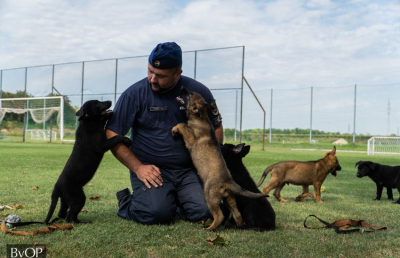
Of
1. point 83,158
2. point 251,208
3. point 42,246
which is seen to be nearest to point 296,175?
point 251,208

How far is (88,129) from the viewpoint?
4.23 meters

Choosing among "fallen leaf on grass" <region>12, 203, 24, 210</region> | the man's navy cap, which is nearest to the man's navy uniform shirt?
the man's navy cap

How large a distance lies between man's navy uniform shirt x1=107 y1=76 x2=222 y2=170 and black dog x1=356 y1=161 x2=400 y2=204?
3.89 meters

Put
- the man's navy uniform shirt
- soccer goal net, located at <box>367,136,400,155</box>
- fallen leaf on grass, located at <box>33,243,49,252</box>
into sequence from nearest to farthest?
1. fallen leaf on grass, located at <box>33,243,49,252</box>
2. the man's navy uniform shirt
3. soccer goal net, located at <box>367,136,400,155</box>

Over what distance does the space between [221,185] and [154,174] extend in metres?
0.84

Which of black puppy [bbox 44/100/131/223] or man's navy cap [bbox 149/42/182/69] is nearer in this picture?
black puppy [bbox 44/100/131/223]

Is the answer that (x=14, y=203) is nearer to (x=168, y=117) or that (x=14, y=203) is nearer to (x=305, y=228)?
(x=168, y=117)

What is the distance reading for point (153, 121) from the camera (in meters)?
4.50

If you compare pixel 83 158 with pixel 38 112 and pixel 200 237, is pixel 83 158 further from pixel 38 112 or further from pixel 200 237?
pixel 38 112

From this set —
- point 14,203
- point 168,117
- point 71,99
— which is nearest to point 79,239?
point 168,117

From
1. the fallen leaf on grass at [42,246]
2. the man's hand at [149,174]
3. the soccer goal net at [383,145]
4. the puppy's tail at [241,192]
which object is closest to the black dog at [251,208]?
the puppy's tail at [241,192]

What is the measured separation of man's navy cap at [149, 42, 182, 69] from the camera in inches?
166

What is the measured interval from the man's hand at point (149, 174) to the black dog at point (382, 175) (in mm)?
4189

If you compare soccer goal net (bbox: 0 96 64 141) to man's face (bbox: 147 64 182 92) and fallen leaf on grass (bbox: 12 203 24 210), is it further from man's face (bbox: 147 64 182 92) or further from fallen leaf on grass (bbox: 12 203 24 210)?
man's face (bbox: 147 64 182 92)
